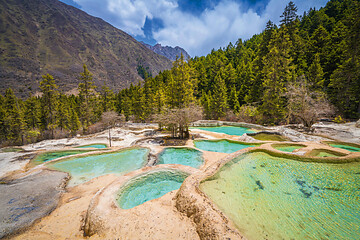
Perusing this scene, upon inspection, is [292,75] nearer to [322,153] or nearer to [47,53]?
[322,153]

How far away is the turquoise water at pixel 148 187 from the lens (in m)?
5.77

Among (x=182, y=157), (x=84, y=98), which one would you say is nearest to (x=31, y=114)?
(x=84, y=98)

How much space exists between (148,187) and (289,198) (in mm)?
5918

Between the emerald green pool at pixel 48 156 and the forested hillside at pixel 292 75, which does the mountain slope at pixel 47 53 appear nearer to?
the emerald green pool at pixel 48 156

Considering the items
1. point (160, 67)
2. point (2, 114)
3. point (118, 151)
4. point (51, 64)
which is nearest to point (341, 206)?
point (118, 151)

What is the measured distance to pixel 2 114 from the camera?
21219 millimetres

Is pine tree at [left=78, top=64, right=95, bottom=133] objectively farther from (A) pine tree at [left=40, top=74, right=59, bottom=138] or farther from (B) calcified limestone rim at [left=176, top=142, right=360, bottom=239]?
(B) calcified limestone rim at [left=176, top=142, right=360, bottom=239]

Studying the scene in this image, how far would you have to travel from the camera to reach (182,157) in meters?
10.5

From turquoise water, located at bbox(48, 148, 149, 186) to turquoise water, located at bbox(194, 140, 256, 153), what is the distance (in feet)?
18.0

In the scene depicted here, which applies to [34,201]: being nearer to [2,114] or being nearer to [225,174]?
[225,174]

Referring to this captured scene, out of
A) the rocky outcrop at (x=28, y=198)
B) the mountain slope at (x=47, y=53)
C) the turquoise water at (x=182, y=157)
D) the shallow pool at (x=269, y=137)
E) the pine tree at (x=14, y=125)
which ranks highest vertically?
the mountain slope at (x=47, y=53)

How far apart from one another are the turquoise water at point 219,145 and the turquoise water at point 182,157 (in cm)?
207

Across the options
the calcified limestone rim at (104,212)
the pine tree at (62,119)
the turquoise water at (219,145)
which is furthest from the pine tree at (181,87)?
the pine tree at (62,119)

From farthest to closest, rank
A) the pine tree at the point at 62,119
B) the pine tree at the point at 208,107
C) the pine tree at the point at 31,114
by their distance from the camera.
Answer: the pine tree at the point at 208,107, the pine tree at the point at 31,114, the pine tree at the point at 62,119
